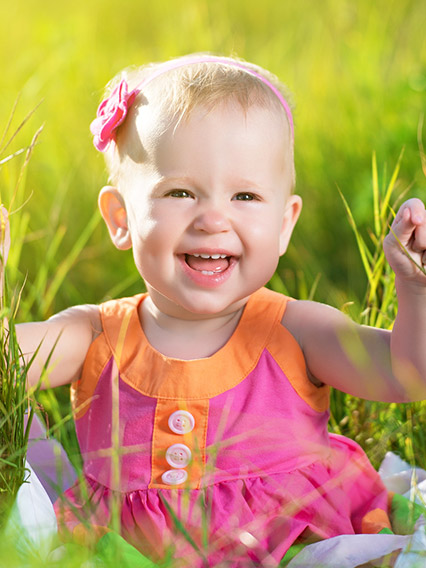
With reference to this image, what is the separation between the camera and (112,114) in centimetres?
172

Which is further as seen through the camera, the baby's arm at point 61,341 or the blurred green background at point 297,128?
the blurred green background at point 297,128

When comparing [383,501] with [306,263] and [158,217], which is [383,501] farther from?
[306,263]

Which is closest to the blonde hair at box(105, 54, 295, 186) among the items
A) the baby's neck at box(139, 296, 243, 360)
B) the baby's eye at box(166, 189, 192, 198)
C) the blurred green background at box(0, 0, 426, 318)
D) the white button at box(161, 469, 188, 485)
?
the baby's eye at box(166, 189, 192, 198)

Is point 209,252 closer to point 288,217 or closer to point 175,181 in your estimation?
point 175,181

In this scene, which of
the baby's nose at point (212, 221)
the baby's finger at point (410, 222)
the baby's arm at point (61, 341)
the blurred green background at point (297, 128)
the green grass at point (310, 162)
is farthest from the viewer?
the blurred green background at point (297, 128)

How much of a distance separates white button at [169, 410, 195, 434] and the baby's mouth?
0.30 meters

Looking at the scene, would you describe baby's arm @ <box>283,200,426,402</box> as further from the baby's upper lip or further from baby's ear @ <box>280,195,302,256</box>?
the baby's upper lip

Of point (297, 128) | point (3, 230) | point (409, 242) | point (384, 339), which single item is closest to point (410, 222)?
point (409, 242)

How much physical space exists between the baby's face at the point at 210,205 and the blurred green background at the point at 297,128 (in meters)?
0.56

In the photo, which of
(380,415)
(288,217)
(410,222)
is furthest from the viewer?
(380,415)

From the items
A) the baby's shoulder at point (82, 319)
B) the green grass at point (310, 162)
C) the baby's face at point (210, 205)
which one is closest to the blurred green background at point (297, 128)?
the green grass at point (310, 162)

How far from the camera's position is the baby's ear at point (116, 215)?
179cm

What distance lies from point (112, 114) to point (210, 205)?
0.32 metres

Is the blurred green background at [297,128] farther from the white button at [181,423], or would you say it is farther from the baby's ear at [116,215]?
the white button at [181,423]
